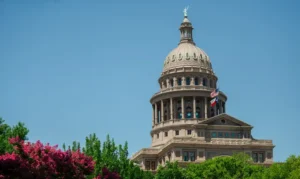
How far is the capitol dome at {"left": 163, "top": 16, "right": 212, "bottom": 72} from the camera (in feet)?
490

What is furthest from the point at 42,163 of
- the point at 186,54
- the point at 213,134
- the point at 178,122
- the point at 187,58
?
the point at 186,54

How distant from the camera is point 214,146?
12638 centimetres

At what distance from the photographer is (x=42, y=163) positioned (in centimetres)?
4369

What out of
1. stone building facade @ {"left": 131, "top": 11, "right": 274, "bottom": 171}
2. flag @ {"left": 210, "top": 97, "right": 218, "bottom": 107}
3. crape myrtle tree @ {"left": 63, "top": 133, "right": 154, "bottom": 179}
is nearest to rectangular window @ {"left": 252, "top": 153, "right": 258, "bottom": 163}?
stone building facade @ {"left": 131, "top": 11, "right": 274, "bottom": 171}

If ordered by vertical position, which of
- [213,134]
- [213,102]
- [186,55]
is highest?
[186,55]

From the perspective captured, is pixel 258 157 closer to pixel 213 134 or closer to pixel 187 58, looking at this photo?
pixel 213 134

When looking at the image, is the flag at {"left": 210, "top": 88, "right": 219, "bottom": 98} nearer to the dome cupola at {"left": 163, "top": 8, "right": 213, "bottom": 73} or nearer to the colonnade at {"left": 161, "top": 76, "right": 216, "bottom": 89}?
the colonnade at {"left": 161, "top": 76, "right": 216, "bottom": 89}

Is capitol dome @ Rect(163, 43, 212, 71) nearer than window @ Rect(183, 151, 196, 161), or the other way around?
window @ Rect(183, 151, 196, 161)

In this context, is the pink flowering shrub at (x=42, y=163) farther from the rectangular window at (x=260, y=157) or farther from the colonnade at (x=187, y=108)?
the colonnade at (x=187, y=108)

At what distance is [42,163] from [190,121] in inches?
3864

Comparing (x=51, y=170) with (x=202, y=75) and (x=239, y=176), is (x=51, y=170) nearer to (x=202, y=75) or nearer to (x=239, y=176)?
(x=239, y=176)

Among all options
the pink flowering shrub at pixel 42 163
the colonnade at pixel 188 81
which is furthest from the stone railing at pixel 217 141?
the pink flowering shrub at pixel 42 163

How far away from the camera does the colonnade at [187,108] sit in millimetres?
142200

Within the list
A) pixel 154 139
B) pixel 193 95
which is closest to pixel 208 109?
pixel 193 95
